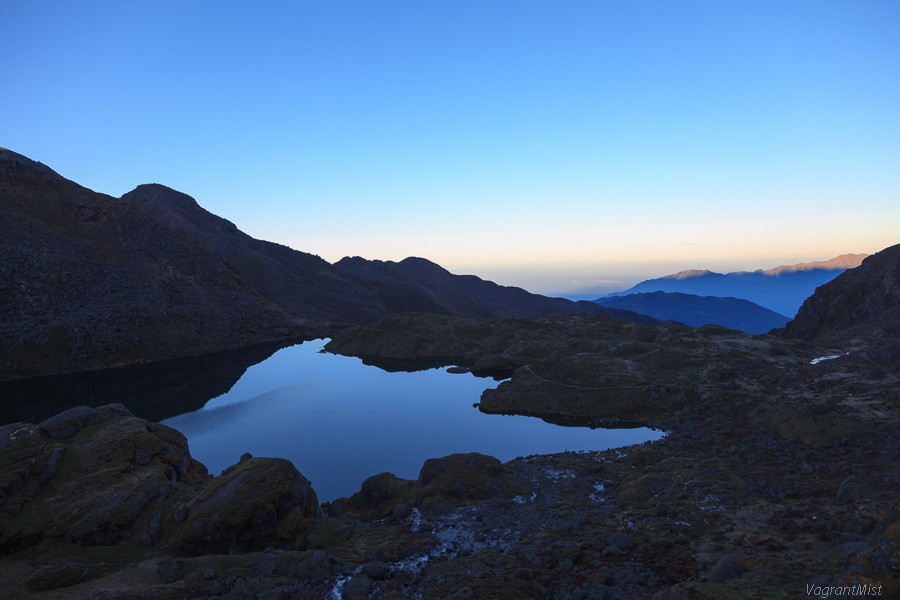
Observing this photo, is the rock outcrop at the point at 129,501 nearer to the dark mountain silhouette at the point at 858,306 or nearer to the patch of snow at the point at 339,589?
the patch of snow at the point at 339,589

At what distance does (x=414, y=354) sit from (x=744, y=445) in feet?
281

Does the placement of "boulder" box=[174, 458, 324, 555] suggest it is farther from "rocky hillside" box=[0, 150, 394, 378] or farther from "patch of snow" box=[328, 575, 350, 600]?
Result: "rocky hillside" box=[0, 150, 394, 378]

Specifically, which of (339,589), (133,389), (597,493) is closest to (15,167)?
(133,389)

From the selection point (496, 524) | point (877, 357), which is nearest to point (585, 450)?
point (496, 524)

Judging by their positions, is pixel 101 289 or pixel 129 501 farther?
pixel 101 289

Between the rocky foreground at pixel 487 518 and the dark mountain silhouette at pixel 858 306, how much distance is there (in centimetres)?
6340

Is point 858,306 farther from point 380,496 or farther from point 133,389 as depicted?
point 133,389

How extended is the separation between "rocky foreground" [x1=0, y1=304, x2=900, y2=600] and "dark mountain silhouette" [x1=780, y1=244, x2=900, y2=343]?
208 ft

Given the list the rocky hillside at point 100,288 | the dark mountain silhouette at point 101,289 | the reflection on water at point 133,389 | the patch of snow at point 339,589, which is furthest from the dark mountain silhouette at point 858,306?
the rocky hillside at point 100,288

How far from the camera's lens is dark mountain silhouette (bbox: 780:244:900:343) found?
103m

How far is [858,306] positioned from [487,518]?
134446 mm

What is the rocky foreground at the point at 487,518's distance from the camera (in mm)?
22031

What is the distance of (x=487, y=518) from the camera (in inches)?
1337

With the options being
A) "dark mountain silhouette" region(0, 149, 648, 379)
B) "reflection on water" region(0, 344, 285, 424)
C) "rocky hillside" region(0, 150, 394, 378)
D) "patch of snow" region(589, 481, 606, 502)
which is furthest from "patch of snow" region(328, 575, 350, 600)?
"rocky hillside" region(0, 150, 394, 378)
